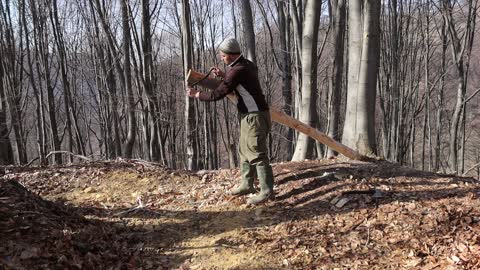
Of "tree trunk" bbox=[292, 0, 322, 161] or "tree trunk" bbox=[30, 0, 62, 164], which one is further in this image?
"tree trunk" bbox=[30, 0, 62, 164]

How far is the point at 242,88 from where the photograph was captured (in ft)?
14.7

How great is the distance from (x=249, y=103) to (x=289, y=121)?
1153mm

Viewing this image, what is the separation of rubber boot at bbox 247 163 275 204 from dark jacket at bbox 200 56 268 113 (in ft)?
2.28

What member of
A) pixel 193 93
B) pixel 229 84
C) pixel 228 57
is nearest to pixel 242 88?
pixel 229 84

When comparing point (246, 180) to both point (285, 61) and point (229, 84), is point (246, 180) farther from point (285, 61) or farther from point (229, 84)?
point (285, 61)

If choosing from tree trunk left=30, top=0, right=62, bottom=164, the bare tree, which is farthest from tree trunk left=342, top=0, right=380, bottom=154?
tree trunk left=30, top=0, right=62, bottom=164

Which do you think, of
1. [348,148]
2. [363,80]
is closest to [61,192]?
[348,148]

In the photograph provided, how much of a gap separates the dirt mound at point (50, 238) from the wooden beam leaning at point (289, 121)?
6.85 ft

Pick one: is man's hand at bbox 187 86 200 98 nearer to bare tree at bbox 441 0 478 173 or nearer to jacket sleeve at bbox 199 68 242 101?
jacket sleeve at bbox 199 68 242 101

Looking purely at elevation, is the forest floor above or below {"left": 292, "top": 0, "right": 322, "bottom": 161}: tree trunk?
below

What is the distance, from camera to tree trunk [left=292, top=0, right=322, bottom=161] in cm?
681

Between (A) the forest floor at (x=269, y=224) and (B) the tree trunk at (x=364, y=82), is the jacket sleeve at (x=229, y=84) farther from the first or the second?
(B) the tree trunk at (x=364, y=82)

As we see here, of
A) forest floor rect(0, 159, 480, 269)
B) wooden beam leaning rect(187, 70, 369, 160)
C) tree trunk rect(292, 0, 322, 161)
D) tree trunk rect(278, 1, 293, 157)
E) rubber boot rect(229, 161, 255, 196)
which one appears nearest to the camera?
forest floor rect(0, 159, 480, 269)

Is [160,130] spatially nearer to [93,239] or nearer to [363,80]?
[363,80]
